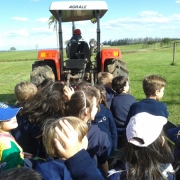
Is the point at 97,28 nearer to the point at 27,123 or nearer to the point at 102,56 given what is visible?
the point at 102,56

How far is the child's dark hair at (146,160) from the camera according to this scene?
5.72 ft

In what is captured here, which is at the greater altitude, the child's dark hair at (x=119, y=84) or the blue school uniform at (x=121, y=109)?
Result: the child's dark hair at (x=119, y=84)

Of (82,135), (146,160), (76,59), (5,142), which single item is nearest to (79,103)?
(5,142)

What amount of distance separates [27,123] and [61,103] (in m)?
0.39

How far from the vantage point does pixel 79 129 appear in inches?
66.8

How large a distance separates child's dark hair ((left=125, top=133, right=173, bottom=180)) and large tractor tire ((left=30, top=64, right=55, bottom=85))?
4.37 metres

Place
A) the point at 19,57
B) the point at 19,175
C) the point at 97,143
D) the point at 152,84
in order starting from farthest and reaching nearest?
the point at 19,57
the point at 152,84
the point at 97,143
the point at 19,175

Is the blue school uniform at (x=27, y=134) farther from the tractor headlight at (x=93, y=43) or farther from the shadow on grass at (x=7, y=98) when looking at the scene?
the shadow on grass at (x=7, y=98)

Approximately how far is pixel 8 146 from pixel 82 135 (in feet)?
2.65

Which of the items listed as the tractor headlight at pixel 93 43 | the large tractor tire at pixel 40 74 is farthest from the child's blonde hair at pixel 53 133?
the tractor headlight at pixel 93 43

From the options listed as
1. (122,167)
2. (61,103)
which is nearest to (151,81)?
(61,103)

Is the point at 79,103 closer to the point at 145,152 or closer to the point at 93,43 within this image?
the point at 145,152

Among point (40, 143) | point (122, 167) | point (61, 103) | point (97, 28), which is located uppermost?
point (97, 28)

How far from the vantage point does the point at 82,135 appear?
5.59ft
